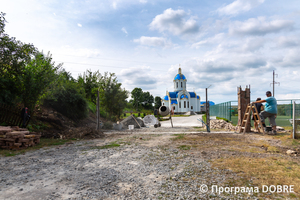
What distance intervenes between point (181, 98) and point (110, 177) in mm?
56058

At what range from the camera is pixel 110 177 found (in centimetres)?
412

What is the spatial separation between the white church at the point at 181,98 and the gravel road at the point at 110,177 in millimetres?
53578

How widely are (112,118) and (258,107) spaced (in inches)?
539

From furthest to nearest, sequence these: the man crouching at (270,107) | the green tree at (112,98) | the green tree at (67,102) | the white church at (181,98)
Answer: the white church at (181,98), the green tree at (112,98), the green tree at (67,102), the man crouching at (270,107)

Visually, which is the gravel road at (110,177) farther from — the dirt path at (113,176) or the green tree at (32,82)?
the green tree at (32,82)

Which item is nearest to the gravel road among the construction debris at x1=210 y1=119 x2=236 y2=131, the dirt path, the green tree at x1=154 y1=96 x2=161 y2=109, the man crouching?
the dirt path

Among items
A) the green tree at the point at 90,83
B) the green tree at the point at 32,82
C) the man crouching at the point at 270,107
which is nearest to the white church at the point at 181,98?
the green tree at the point at 90,83

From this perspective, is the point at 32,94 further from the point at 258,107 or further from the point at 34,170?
the point at 258,107

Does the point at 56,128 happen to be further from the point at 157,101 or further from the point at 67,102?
the point at 157,101

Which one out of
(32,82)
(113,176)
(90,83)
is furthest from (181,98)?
(113,176)

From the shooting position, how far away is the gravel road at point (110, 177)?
3.31 metres

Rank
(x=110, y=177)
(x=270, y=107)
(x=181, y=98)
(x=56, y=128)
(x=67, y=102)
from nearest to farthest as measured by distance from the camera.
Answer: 1. (x=110, y=177)
2. (x=270, y=107)
3. (x=56, y=128)
4. (x=67, y=102)
5. (x=181, y=98)

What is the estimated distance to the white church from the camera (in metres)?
58.8

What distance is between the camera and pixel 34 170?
187 inches
